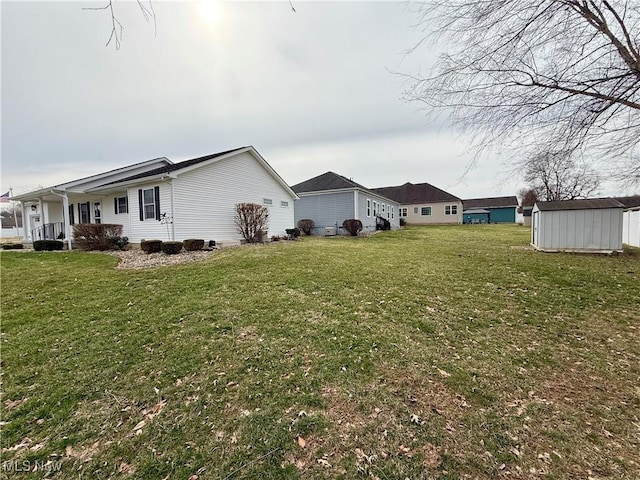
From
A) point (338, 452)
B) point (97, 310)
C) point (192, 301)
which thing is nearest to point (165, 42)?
point (192, 301)

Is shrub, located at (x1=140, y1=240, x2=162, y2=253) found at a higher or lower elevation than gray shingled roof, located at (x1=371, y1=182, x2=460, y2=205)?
lower

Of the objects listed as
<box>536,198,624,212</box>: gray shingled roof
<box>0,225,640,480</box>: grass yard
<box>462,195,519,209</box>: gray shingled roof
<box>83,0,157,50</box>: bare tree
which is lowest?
<box>0,225,640,480</box>: grass yard

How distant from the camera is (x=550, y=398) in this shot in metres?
2.92

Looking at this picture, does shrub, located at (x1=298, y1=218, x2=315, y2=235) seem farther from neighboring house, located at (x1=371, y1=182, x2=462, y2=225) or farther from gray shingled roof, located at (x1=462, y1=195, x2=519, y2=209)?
gray shingled roof, located at (x1=462, y1=195, x2=519, y2=209)

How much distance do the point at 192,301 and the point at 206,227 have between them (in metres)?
8.45

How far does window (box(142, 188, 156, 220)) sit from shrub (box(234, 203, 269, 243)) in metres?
3.49

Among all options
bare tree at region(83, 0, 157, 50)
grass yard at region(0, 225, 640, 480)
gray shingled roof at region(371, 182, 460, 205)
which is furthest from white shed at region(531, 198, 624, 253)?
gray shingled roof at region(371, 182, 460, 205)

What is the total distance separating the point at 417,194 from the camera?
39.6 meters

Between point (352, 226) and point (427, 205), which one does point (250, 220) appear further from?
point (427, 205)

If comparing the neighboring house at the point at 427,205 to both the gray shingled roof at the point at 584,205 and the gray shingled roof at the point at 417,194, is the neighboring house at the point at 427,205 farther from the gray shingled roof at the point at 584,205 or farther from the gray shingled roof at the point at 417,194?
the gray shingled roof at the point at 584,205

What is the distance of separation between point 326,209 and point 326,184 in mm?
1918

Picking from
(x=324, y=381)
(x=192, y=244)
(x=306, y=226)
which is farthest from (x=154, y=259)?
(x=306, y=226)

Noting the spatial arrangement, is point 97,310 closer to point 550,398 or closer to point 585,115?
point 550,398

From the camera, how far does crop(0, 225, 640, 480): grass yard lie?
2.34 meters
